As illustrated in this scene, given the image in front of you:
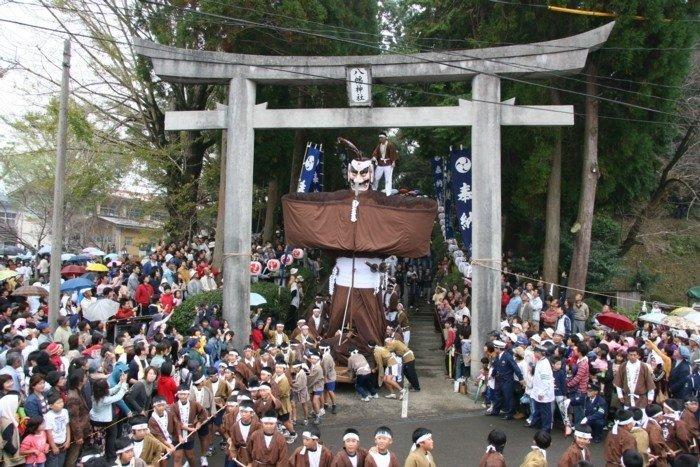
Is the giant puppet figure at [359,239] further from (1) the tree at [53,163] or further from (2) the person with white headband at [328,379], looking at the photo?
(1) the tree at [53,163]

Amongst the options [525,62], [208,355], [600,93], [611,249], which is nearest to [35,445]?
[208,355]

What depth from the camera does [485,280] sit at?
43.8 ft

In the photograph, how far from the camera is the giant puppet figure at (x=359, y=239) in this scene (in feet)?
46.2

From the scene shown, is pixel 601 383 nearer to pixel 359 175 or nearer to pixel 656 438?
pixel 656 438

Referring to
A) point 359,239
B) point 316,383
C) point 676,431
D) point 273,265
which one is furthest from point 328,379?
point 273,265

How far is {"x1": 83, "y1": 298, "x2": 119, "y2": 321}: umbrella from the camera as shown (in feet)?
40.2

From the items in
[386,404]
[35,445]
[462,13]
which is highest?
[462,13]

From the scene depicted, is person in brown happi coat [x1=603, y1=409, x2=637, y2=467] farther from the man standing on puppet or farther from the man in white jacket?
the man standing on puppet

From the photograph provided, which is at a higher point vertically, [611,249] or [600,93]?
[600,93]

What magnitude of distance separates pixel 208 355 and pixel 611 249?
14344 millimetres

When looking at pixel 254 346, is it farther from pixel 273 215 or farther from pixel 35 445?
pixel 273 215

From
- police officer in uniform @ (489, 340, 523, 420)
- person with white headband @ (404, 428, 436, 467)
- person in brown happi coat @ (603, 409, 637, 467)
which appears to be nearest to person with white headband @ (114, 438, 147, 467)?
person with white headband @ (404, 428, 436, 467)

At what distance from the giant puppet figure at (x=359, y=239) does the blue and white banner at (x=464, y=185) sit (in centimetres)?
99

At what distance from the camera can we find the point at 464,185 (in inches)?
595
